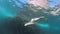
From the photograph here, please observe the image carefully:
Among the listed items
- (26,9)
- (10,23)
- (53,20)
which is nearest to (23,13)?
(26,9)

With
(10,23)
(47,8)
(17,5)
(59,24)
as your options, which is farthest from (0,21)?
(59,24)

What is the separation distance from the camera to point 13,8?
1.48m

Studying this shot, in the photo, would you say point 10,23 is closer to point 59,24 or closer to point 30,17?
point 30,17

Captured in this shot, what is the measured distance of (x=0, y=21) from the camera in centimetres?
146

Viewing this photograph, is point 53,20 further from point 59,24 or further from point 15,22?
point 15,22

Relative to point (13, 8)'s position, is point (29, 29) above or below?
below

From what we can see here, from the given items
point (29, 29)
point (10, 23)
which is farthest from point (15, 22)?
point (29, 29)

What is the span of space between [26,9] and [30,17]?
0.09m

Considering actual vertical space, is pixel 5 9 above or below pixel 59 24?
above

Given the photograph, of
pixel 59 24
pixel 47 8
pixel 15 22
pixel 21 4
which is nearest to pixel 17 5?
pixel 21 4

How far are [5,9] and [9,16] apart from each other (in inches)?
3.0

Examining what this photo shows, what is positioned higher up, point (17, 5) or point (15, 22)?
point (17, 5)

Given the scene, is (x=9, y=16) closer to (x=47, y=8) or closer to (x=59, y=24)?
(x=47, y=8)

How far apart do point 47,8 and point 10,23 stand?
1.25 feet
